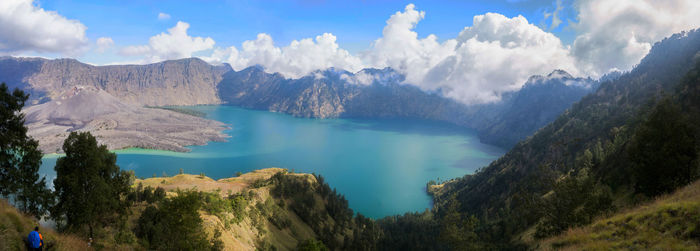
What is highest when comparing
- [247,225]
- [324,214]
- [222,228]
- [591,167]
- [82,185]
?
[82,185]

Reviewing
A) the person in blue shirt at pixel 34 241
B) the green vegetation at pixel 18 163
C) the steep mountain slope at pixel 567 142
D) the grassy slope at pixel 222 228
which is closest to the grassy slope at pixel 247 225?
the grassy slope at pixel 222 228

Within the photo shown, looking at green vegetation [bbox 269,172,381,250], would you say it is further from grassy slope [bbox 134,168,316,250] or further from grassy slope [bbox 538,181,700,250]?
grassy slope [bbox 538,181,700,250]

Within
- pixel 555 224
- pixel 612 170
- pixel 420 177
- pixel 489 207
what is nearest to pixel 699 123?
pixel 612 170

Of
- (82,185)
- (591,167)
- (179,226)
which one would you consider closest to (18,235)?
(82,185)

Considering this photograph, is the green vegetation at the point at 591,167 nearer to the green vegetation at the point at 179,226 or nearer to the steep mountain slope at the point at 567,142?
the steep mountain slope at the point at 567,142

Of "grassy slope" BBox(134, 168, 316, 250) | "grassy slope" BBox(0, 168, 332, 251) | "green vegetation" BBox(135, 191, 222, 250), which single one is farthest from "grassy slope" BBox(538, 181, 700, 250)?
"grassy slope" BBox(134, 168, 316, 250)

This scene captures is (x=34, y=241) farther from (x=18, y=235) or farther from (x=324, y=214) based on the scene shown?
(x=324, y=214)

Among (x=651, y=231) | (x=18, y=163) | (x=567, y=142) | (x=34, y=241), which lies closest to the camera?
(x=34, y=241)
